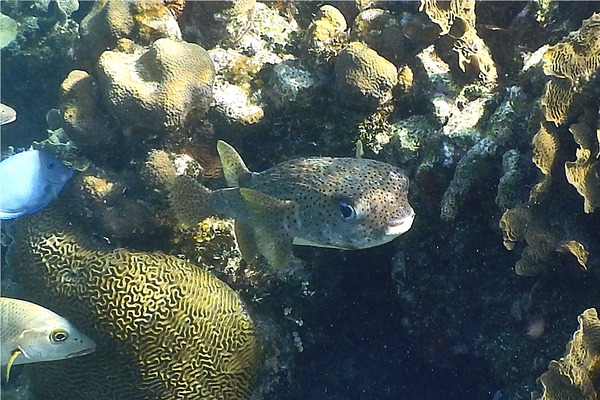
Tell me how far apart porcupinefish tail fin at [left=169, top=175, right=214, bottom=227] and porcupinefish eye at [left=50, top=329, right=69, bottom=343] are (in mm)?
1178

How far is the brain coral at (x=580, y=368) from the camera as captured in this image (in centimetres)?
266

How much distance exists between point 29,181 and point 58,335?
1396 millimetres

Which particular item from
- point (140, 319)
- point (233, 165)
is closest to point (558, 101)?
point (233, 165)

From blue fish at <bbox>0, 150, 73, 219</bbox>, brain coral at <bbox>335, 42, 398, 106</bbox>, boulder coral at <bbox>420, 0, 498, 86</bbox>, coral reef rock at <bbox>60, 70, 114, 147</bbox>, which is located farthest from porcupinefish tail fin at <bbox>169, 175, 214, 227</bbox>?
boulder coral at <bbox>420, 0, 498, 86</bbox>

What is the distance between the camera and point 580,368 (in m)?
2.68

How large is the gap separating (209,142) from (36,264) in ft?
5.91

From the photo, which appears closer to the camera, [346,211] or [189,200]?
[346,211]

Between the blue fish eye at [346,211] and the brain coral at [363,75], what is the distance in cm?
119

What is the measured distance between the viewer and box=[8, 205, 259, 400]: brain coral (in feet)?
12.8

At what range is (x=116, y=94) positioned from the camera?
395 centimetres

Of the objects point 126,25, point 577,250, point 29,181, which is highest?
point 126,25

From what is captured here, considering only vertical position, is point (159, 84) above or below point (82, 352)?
above

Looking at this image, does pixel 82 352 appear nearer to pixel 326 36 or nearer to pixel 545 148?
pixel 326 36

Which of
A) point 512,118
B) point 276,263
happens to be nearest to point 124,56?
point 276,263
